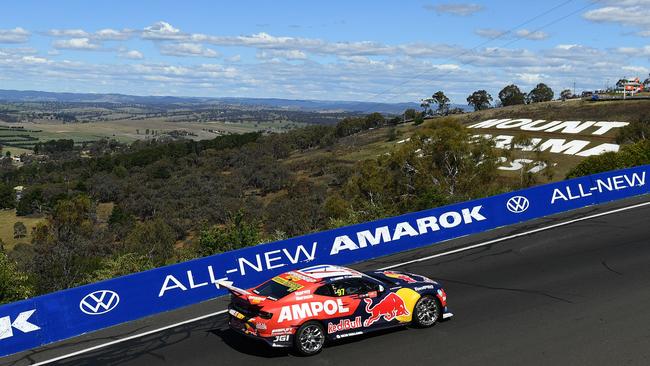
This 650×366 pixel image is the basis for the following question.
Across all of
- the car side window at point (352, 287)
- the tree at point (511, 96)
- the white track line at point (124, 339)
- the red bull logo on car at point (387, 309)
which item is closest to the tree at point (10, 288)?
the white track line at point (124, 339)

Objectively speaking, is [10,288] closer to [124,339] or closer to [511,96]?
[124,339]

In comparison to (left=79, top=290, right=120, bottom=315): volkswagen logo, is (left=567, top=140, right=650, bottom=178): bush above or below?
above

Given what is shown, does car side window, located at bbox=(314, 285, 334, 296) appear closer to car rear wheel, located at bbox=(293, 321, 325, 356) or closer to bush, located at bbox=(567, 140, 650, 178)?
car rear wheel, located at bbox=(293, 321, 325, 356)

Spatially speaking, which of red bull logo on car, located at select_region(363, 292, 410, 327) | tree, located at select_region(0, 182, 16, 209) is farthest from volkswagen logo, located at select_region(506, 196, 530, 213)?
tree, located at select_region(0, 182, 16, 209)

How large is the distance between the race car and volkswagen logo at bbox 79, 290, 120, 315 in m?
3.80

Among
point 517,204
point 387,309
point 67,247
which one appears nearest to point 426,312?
point 387,309

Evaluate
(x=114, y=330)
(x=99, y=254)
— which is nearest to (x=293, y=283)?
(x=114, y=330)

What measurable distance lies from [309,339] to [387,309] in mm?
1772

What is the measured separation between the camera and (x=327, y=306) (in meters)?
11.9

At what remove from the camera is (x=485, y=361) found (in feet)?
36.3

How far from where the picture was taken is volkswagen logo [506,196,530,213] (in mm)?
23156

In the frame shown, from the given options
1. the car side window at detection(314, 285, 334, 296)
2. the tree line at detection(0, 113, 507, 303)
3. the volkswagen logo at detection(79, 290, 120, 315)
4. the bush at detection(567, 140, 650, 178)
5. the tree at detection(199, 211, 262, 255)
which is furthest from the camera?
the bush at detection(567, 140, 650, 178)

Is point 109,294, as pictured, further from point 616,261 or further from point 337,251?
point 616,261

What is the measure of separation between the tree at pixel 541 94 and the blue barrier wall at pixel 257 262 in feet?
472
